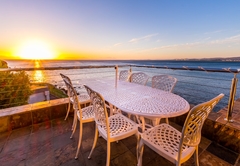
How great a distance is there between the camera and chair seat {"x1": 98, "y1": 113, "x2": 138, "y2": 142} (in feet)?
3.71

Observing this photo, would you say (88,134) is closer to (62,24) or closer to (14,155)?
(14,155)

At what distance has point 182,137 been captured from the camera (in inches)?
31.0

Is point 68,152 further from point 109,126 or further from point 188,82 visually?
point 188,82

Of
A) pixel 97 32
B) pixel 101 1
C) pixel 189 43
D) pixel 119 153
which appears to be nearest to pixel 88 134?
pixel 119 153

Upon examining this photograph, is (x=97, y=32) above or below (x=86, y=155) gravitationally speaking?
above

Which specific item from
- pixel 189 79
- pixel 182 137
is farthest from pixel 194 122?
pixel 189 79

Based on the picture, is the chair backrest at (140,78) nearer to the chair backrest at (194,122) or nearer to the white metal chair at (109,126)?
the white metal chair at (109,126)

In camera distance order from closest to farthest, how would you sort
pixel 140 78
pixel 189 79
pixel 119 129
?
pixel 119 129 < pixel 140 78 < pixel 189 79

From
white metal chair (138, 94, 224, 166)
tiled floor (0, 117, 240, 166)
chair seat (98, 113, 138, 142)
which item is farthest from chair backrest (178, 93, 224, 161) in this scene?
tiled floor (0, 117, 240, 166)

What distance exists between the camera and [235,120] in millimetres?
1606

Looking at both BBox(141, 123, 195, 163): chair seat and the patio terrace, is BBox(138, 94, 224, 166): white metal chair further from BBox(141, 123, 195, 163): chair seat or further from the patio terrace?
the patio terrace

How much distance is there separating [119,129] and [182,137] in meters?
0.66

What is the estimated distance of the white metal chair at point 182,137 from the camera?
73cm

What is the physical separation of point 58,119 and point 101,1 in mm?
4452
